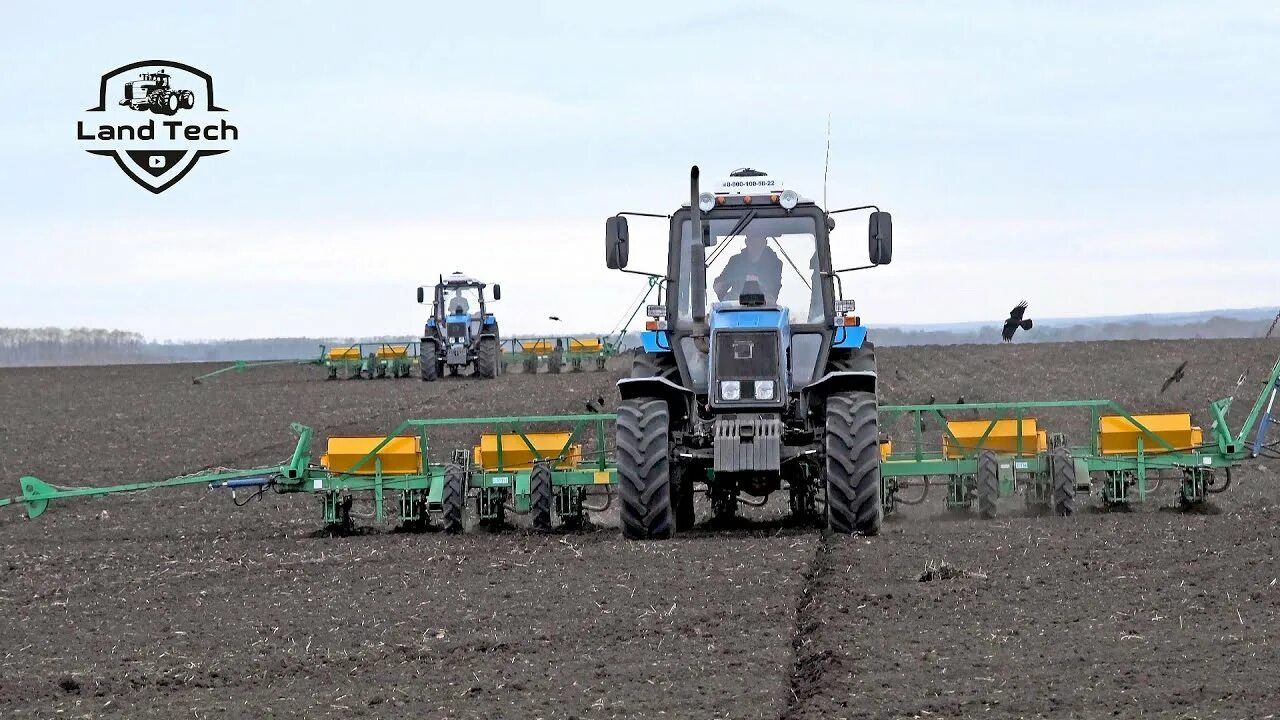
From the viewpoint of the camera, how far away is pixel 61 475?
842 inches

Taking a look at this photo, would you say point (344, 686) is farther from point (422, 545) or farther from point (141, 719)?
point (422, 545)

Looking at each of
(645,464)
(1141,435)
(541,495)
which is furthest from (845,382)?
(1141,435)

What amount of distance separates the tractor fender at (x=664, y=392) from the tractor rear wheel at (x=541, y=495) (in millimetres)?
1579

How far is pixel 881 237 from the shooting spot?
41.0 feet

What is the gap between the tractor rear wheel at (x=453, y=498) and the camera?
559 inches

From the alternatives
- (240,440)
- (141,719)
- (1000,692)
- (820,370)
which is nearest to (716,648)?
(1000,692)

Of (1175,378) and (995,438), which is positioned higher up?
(1175,378)

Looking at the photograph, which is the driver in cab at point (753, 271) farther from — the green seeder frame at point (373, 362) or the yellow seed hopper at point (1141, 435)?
the green seeder frame at point (373, 362)

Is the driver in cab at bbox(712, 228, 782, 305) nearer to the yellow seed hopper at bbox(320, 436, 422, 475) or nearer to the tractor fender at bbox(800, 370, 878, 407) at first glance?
the tractor fender at bbox(800, 370, 878, 407)

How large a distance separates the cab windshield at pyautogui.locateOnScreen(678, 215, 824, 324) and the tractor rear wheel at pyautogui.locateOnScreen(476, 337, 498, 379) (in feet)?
94.7

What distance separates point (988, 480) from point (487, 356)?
93.1 ft

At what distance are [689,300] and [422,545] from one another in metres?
2.78

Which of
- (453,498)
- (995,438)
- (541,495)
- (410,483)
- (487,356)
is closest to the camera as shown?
(541,495)

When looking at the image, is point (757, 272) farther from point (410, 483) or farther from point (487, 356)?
point (487, 356)
